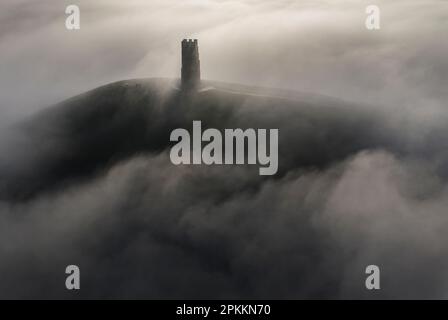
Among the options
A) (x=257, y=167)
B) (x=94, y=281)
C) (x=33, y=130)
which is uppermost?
(x=33, y=130)

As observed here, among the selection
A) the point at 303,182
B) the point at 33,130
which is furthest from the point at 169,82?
the point at 303,182

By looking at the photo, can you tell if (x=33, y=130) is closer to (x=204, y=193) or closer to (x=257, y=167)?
(x=204, y=193)

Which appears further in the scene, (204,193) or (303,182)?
(303,182)
